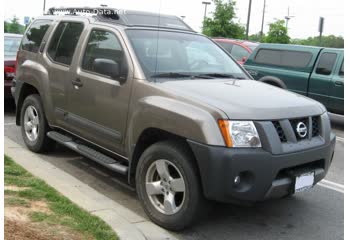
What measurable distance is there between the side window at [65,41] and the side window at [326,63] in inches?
250

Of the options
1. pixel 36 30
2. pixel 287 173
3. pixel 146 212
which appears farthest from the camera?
pixel 36 30

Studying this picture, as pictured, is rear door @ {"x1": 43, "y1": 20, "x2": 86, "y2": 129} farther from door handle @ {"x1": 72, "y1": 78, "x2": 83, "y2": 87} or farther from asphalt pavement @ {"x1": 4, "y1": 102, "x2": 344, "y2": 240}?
asphalt pavement @ {"x1": 4, "y1": 102, "x2": 344, "y2": 240}

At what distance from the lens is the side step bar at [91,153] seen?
464 centimetres

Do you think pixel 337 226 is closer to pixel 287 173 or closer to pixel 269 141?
pixel 287 173

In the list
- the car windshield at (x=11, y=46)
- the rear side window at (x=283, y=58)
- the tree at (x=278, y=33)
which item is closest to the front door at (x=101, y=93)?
the car windshield at (x=11, y=46)

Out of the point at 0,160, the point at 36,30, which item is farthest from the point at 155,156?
the point at 36,30

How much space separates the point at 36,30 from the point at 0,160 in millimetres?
4036

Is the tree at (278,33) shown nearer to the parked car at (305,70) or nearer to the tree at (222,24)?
the tree at (222,24)

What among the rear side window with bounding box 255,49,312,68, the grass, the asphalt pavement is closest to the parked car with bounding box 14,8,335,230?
the asphalt pavement

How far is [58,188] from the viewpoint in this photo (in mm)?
4703

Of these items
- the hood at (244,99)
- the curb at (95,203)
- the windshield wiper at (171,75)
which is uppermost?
the windshield wiper at (171,75)

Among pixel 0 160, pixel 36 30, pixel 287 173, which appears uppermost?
pixel 36 30

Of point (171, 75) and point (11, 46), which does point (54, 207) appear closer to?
point (171, 75)

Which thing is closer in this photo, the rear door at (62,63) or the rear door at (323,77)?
the rear door at (62,63)
